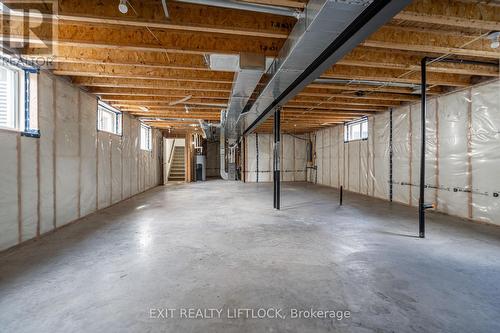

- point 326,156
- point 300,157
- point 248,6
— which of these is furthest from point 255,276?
point 300,157

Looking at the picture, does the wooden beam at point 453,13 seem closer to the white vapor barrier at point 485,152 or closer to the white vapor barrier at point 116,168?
the white vapor barrier at point 485,152

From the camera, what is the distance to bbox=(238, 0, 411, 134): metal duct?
5.68 ft

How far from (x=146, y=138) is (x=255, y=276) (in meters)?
7.70

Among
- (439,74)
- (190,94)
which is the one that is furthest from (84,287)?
(439,74)

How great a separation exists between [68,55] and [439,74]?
5669mm

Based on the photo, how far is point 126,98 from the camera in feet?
16.7

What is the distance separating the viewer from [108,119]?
235 inches

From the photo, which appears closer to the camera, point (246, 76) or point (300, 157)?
point (246, 76)

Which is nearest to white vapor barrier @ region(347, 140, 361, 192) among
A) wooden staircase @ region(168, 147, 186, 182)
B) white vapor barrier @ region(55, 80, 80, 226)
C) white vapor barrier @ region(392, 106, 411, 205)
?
white vapor barrier @ region(392, 106, 411, 205)

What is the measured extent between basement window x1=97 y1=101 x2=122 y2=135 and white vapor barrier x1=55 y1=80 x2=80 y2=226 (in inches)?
39.4

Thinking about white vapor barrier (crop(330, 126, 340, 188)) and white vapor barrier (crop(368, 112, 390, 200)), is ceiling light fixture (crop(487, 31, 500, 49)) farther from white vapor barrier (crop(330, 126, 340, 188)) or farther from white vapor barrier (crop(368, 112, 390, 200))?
white vapor barrier (crop(330, 126, 340, 188))

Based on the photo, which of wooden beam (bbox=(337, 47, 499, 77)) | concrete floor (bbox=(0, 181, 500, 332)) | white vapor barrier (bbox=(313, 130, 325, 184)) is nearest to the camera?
concrete floor (bbox=(0, 181, 500, 332))

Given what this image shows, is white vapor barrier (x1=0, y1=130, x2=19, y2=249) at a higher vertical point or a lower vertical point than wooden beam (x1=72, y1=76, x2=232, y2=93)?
lower

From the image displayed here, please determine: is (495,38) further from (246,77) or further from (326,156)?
(326,156)
